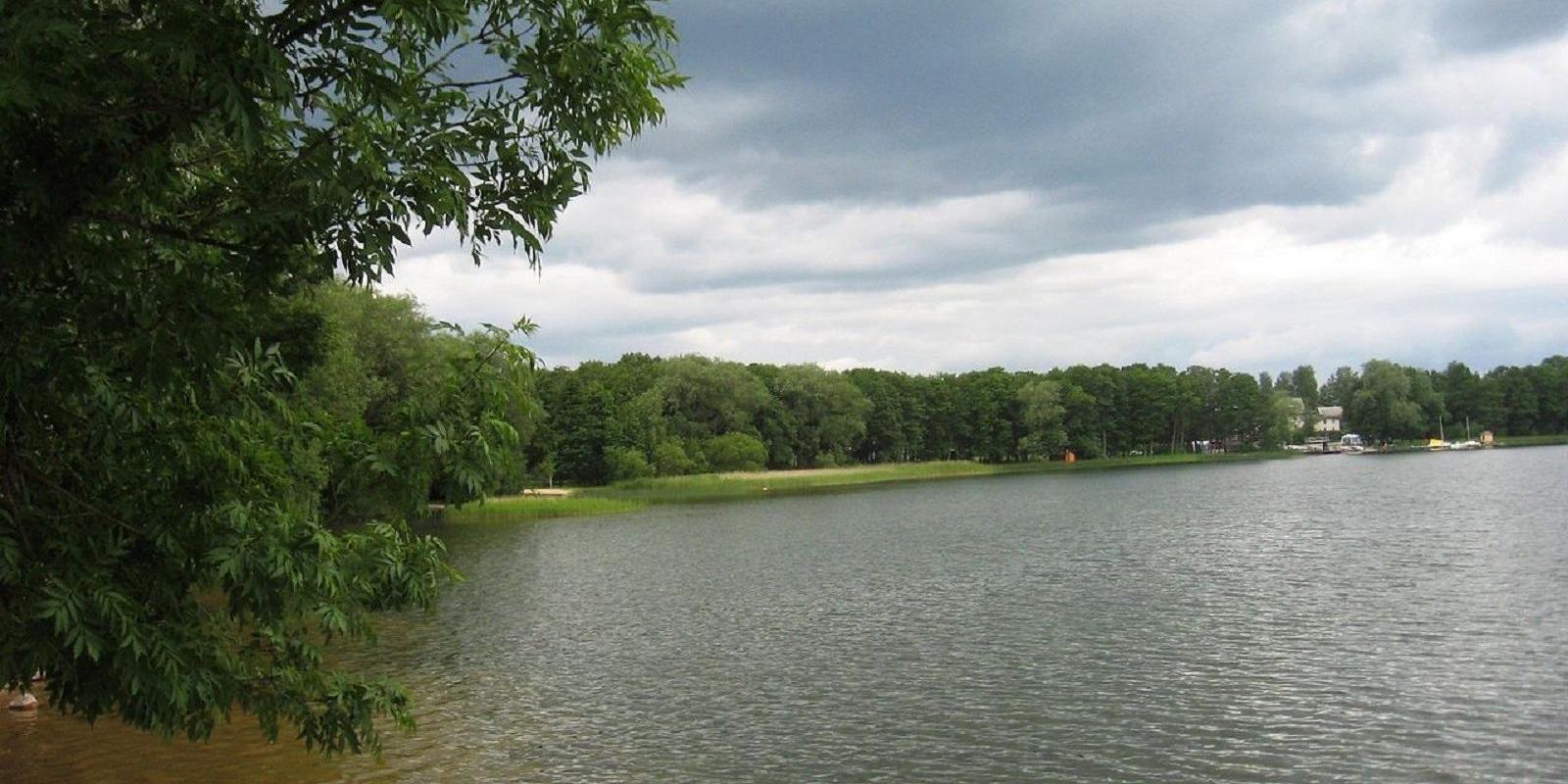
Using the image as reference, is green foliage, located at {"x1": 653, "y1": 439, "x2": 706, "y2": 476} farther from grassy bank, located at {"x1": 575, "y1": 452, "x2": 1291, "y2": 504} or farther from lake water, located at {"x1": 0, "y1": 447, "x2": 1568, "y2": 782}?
lake water, located at {"x1": 0, "y1": 447, "x2": 1568, "y2": 782}

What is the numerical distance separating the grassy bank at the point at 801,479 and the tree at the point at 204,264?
7118 cm

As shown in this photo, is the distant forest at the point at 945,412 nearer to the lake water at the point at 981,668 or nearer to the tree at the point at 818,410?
the tree at the point at 818,410

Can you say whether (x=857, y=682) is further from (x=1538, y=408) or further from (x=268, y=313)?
(x=1538, y=408)

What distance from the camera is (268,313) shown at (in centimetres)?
606

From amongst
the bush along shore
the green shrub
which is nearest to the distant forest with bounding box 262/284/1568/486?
the green shrub

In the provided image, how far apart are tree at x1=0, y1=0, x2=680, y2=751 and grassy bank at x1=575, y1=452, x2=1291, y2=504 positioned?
71.2 metres

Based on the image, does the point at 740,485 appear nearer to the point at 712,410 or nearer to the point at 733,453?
the point at 733,453

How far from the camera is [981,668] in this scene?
19078 mm

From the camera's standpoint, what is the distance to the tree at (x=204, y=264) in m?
5.09

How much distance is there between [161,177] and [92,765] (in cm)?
1156

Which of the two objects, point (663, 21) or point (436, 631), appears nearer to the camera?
point (663, 21)

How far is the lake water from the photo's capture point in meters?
14.1

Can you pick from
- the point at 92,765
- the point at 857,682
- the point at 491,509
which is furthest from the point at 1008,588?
the point at 491,509

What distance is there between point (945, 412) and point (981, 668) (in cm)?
12993
